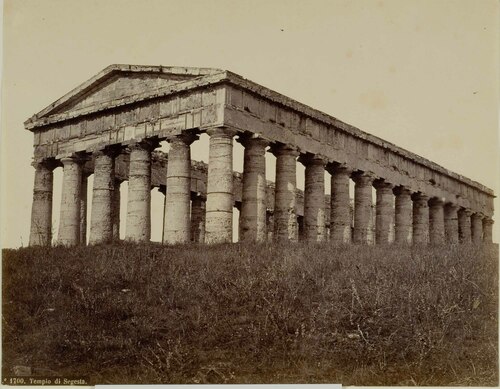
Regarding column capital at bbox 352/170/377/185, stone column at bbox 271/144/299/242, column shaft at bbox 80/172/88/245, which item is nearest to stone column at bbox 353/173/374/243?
column capital at bbox 352/170/377/185

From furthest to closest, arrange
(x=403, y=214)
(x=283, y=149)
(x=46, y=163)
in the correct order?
1. (x=403, y=214)
2. (x=46, y=163)
3. (x=283, y=149)

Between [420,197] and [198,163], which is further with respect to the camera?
[420,197]

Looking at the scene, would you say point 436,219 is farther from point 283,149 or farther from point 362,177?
point 283,149

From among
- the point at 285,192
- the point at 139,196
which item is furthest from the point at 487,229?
the point at 139,196

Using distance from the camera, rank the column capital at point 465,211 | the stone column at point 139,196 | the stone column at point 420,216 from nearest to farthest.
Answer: the stone column at point 139,196
the stone column at point 420,216
the column capital at point 465,211

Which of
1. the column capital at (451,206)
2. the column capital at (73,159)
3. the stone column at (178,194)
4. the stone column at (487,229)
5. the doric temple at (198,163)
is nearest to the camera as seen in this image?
the doric temple at (198,163)

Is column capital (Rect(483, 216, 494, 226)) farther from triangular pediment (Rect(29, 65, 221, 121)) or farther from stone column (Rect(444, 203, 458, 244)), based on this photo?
triangular pediment (Rect(29, 65, 221, 121))

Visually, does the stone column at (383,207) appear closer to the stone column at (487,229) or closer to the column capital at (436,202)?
the column capital at (436,202)

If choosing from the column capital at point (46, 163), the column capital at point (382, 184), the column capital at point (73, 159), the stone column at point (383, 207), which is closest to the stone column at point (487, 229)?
the stone column at point (383, 207)
